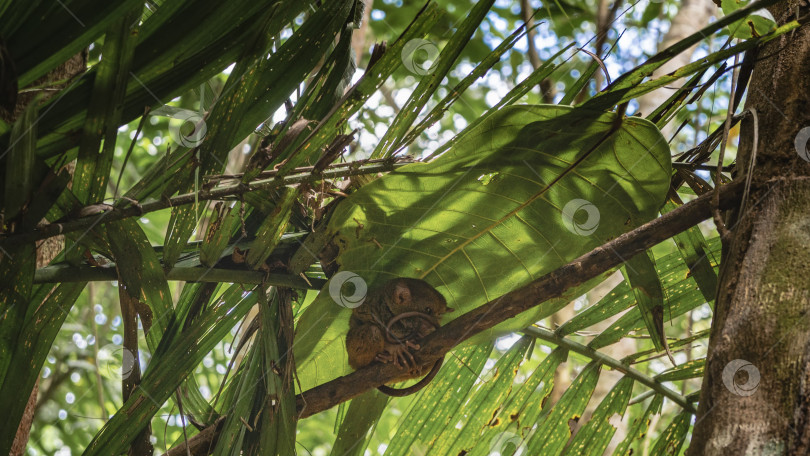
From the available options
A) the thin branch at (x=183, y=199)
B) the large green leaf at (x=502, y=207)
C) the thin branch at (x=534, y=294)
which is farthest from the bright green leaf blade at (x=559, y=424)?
the thin branch at (x=183, y=199)

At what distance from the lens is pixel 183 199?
109 cm

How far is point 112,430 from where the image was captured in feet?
4.05

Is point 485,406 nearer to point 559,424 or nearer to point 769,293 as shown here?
point 559,424

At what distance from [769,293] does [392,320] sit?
0.77 m

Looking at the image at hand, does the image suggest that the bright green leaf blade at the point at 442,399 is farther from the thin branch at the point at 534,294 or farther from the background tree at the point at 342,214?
the thin branch at the point at 534,294

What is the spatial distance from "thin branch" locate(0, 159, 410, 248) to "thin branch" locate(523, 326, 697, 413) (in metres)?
0.68

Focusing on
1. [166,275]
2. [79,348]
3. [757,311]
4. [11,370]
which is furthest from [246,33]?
[79,348]

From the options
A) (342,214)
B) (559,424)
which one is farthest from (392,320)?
(559,424)

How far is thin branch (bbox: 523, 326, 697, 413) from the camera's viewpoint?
157cm

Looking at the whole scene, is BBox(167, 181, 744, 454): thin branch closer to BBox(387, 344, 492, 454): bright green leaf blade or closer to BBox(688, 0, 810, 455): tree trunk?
BBox(688, 0, 810, 455): tree trunk

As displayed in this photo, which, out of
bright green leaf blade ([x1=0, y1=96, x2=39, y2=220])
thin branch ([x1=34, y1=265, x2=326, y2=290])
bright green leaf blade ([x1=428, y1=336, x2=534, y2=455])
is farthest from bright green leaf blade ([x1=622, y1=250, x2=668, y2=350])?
bright green leaf blade ([x1=0, y1=96, x2=39, y2=220])

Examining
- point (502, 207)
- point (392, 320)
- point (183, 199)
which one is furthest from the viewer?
point (392, 320)

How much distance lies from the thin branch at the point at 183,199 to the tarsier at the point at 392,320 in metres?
0.36

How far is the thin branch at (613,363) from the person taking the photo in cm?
157
